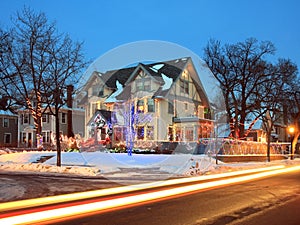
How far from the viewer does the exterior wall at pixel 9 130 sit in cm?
5191

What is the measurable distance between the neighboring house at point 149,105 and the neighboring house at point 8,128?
21.2 metres

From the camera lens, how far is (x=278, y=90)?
36281mm

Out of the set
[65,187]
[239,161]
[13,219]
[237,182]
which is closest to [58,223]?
[13,219]

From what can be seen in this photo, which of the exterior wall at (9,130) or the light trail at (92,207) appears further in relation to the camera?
the exterior wall at (9,130)

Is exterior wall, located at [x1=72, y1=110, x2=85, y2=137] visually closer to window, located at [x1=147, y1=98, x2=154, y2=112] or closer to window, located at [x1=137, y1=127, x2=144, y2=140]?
window, located at [x1=137, y1=127, x2=144, y2=140]

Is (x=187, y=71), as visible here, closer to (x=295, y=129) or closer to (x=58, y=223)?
(x=58, y=223)

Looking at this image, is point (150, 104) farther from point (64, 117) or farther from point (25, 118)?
point (25, 118)

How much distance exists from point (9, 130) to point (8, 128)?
0.33m

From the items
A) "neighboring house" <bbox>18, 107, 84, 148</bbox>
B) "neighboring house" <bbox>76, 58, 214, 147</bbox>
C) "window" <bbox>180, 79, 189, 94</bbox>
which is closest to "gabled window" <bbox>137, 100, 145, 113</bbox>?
"neighboring house" <bbox>76, 58, 214, 147</bbox>

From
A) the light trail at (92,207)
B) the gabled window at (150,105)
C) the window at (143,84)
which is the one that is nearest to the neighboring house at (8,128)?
the gabled window at (150,105)

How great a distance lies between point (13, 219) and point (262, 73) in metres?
32.3

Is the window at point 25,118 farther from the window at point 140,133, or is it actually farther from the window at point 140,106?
the window at point 140,106

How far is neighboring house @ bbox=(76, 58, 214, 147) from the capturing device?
22.2 m

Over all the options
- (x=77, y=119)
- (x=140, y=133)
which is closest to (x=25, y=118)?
(x=77, y=119)
